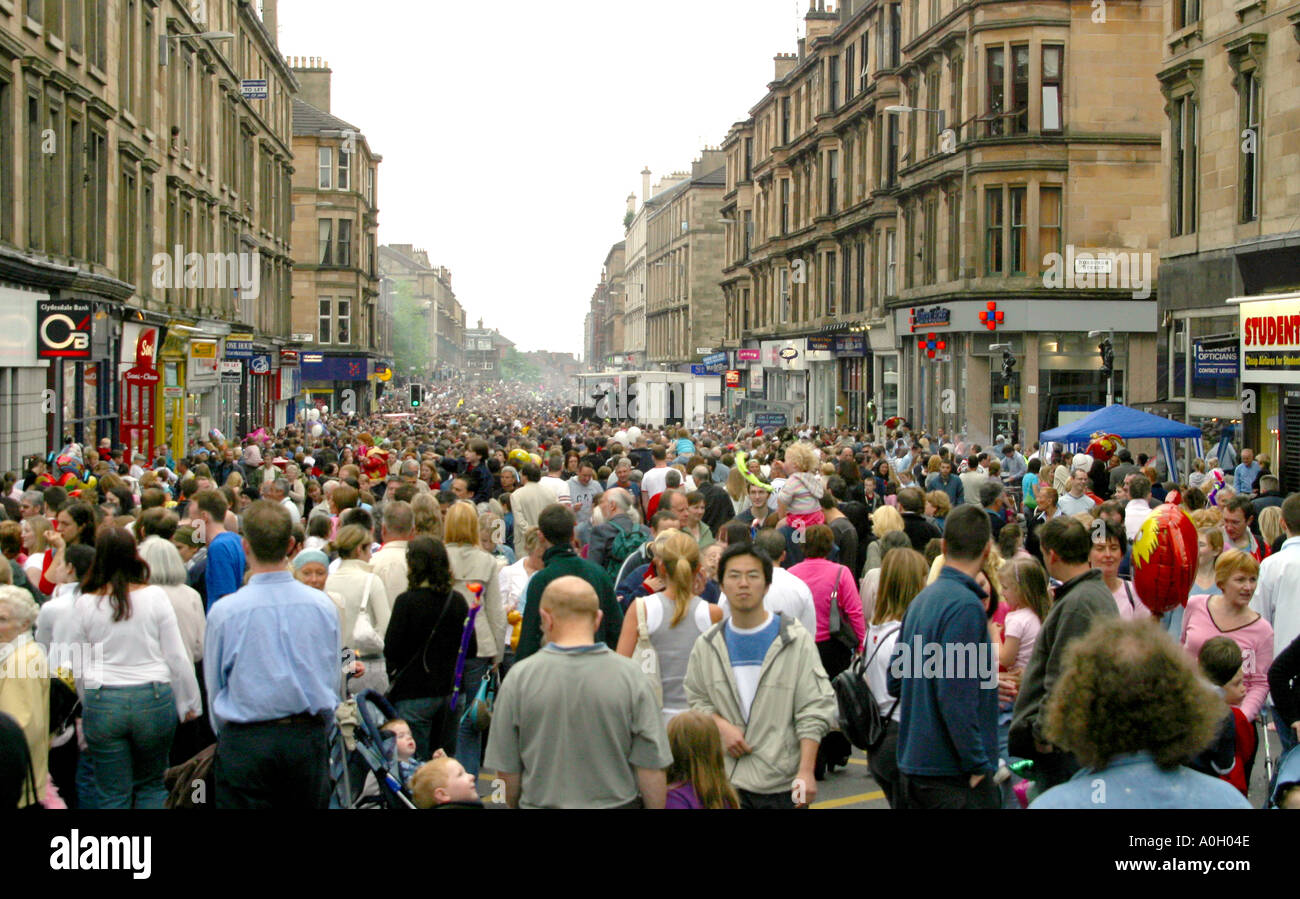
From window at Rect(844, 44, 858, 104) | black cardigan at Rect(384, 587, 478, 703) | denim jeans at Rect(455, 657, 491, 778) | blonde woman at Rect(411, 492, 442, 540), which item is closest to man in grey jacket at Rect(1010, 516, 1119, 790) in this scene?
black cardigan at Rect(384, 587, 478, 703)

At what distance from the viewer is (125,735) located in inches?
264

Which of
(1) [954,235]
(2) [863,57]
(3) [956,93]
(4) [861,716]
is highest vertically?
(2) [863,57]

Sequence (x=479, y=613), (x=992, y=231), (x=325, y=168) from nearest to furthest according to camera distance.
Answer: (x=479, y=613) < (x=992, y=231) < (x=325, y=168)

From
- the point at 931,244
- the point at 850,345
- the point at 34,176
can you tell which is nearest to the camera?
the point at 34,176

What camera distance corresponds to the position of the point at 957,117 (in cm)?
3591

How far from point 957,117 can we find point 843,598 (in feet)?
97.5

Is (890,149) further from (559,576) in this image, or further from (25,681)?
(25,681)

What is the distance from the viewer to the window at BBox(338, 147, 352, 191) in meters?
66.0

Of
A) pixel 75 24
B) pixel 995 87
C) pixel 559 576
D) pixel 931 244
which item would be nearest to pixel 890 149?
pixel 931 244

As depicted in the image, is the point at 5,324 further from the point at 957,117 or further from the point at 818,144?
the point at 818,144

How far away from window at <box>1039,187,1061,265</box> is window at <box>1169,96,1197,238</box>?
948 centimetres

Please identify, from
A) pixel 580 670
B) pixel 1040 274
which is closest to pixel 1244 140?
pixel 1040 274

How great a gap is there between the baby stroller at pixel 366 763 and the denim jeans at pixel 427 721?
139 centimetres

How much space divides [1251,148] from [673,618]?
1816 cm
